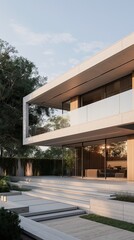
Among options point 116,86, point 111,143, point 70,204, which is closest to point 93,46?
point 116,86

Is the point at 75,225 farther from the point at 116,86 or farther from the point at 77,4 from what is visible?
the point at 77,4

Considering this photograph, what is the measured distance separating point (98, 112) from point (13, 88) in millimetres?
12243

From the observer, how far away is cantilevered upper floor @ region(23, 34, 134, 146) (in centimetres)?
1344

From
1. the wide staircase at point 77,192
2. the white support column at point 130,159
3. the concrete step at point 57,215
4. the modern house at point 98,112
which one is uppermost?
the modern house at point 98,112

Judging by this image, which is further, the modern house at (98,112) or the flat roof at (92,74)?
the modern house at (98,112)

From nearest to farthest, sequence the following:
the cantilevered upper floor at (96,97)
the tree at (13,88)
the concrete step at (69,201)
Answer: the concrete step at (69,201) → the cantilevered upper floor at (96,97) → the tree at (13,88)

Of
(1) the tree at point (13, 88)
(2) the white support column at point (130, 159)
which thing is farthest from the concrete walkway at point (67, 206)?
(1) the tree at point (13, 88)

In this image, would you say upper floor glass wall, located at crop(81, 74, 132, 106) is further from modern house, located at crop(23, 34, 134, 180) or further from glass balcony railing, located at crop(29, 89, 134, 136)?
glass balcony railing, located at crop(29, 89, 134, 136)

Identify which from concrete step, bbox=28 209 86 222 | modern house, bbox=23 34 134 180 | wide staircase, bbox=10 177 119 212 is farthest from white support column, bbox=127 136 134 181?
concrete step, bbox=28 209 86 222

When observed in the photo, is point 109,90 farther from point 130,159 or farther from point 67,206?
point 67,206

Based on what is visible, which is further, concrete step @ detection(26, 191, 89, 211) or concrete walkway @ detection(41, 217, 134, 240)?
concrete step @ detection(26, 191, 89, 211)

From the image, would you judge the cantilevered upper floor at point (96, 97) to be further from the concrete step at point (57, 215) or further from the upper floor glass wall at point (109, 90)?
the concrete step at point (57, 215)

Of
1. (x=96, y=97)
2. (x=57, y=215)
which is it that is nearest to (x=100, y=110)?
(x=96, y=97)

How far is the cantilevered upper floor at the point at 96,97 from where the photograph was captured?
13.4 m
